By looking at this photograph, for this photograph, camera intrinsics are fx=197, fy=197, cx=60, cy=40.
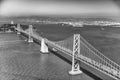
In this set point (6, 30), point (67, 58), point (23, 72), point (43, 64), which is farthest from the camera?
point (6, 30)

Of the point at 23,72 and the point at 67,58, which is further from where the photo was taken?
the point at 67,58

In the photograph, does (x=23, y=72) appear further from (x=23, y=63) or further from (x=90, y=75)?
(x=90, y=75)

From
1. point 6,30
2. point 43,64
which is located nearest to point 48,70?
point 43,64

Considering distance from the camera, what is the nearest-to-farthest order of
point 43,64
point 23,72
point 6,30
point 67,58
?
1. point 23,72
2. point 43,64
3. point 67,58
4. point 6,30

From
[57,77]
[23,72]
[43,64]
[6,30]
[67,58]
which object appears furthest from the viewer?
[6,30]

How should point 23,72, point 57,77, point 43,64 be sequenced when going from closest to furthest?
point 57,77
point 23,72
point 43,64

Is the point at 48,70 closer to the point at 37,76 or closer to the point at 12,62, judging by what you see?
the point at 37,76

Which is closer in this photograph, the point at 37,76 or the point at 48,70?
the point at 37,76

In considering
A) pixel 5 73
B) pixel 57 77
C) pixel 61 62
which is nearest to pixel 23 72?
pixel 5 73

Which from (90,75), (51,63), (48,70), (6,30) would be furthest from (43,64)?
(6,30)
